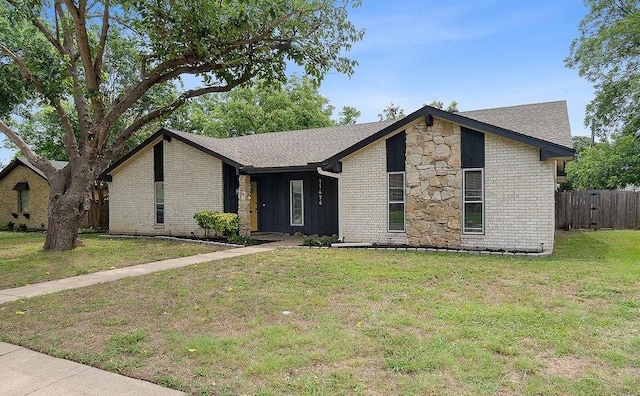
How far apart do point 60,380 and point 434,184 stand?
9551 millimetres

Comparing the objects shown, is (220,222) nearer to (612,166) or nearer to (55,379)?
(55,379)

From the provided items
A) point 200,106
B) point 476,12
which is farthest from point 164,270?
point 200,106

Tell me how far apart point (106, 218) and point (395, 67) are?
15.3 m

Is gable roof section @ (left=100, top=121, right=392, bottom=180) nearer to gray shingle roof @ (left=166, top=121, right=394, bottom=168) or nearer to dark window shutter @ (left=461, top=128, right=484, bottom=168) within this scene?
gray shingle roof @ (left=166, top=121, right=394, bottom=168)

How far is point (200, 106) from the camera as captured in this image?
39.2 m

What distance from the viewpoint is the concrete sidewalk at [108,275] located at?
681 cm

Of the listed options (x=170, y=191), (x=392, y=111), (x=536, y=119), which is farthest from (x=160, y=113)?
(x=392, y=111)

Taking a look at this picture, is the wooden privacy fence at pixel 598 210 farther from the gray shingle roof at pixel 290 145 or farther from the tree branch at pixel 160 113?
the tree branch at pixel 160 113

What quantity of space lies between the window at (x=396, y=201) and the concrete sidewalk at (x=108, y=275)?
3609mm

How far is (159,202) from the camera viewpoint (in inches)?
653

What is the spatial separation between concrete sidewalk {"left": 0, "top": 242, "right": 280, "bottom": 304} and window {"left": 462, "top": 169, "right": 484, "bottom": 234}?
5.52m

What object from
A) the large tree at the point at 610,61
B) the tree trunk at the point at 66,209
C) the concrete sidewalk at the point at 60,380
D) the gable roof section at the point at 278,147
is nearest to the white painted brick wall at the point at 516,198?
the gable roof section at the point at 278,147

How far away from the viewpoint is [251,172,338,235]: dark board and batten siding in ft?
48.2

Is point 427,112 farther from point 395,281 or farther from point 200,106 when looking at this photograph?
point 200,106
